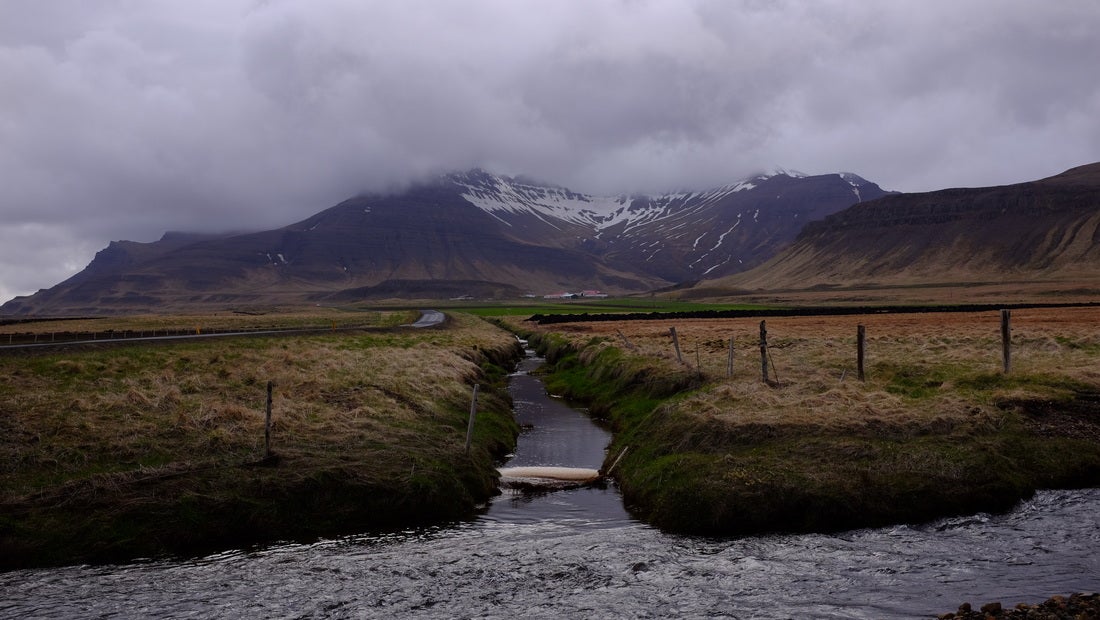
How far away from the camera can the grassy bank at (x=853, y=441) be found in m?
20.0

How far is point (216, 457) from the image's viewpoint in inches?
883

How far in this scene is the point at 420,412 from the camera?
31.3m

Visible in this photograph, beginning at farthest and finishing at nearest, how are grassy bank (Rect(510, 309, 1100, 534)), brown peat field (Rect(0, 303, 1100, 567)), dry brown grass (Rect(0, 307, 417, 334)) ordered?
dry brown grass (Rect(0, 307, 417, 334))
grassy bank (Rect(510, 309, 1100, 534))
brown peat field (Rect(0, 303, 1100, 567))

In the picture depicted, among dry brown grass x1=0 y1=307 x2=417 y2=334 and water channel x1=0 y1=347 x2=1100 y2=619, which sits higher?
dry brown grass x1=0 y1=307 x2=417 y2=334

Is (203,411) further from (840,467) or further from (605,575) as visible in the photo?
(840,467)

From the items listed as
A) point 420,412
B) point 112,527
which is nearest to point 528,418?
point 420,412

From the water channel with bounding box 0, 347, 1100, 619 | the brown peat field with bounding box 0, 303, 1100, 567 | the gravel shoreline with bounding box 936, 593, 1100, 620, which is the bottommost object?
the water channel with bounding box 0, 347, 1100, 619

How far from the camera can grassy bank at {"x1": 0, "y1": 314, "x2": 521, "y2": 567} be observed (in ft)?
61.4

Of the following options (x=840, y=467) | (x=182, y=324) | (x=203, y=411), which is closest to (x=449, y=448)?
(x=203, y=411)

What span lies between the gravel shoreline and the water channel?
3.22ft

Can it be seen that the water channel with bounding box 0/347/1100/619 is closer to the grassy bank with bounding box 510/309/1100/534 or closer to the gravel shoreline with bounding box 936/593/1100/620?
the grassy bank with bounding box 510/309/1100/534

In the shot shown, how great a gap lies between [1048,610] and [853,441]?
34.2 feet

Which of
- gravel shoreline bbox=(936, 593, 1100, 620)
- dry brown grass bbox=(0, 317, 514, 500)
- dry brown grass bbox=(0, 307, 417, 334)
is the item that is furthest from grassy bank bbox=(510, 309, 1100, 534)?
dry brown grass bbox=(0, 307, 417, 334)

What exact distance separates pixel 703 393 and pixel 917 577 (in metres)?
15.3
